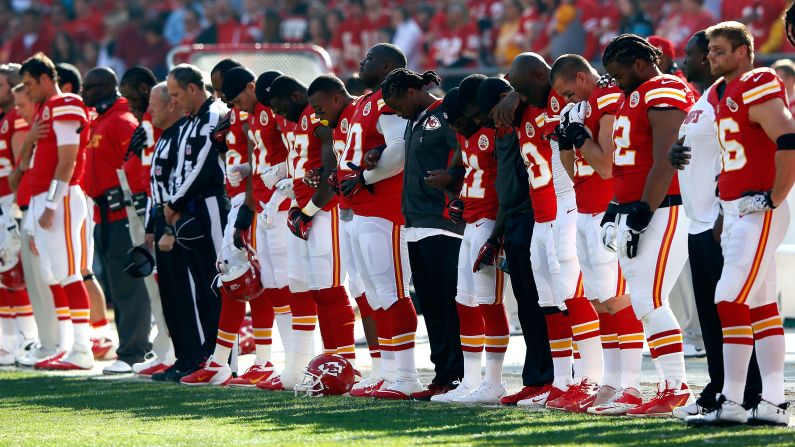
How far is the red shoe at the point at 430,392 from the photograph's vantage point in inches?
347

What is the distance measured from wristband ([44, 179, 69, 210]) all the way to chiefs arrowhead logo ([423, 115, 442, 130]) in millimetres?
3681

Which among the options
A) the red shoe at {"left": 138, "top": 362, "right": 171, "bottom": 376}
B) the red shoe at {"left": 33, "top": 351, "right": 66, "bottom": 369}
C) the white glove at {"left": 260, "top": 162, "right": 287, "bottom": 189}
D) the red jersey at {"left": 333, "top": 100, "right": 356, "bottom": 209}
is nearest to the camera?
the red jersey at {"left": 333, "top": 100, "right": 356, "bottom": 209}

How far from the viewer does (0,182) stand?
40.4ft

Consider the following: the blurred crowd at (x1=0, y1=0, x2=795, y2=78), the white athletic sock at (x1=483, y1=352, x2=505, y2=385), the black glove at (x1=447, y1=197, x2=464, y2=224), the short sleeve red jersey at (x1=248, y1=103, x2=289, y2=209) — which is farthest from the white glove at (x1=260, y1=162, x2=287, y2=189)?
the blurred crowd at (x1=0, y1=0, x2=795, y2=78)

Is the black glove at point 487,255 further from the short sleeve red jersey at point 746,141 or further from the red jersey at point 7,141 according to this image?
the red jersey at point 7,141

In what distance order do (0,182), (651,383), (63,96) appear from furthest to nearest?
(0,182) < (63,96) < (651,383)

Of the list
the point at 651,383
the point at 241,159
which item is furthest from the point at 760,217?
the point at 241,159

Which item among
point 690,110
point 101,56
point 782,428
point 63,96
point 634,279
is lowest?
point 782,428

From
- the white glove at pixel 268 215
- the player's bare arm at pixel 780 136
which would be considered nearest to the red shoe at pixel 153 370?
the white glove at pixel 268 215

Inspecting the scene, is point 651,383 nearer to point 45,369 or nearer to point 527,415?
point 527,415

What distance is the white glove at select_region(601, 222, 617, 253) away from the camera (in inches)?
291

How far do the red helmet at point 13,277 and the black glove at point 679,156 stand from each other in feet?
22.1

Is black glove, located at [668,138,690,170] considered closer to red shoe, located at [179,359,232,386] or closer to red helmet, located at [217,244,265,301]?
red helmet, located at [217,244,265,301]

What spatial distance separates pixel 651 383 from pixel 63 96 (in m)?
4.99
